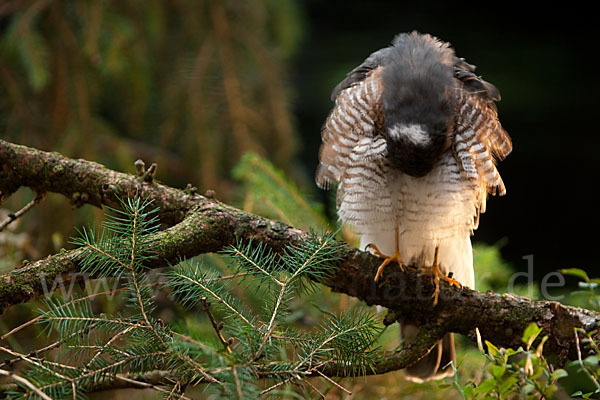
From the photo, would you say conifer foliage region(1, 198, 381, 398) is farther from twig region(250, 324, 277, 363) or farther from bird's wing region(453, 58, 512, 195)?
bird's wing region(453, 58, 512, 195)

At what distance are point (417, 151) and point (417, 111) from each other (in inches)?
4.3

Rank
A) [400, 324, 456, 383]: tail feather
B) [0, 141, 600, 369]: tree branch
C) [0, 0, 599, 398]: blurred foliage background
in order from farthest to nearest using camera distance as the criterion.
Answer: [0, 0, 599, 398]: blurred foliage background
[400, 324, 456, 383]: tail feather
[0, 141, 600, 369]: tree branch

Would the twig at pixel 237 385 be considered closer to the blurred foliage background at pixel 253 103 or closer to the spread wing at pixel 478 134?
the blurred foliage background at pixel 253 103

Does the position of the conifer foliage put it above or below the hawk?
below

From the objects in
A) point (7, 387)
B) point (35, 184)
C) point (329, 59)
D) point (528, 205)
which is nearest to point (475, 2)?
point (329, 59)

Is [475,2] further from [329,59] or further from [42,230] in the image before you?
[42,230]

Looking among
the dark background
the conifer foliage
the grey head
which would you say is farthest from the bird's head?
the dark background

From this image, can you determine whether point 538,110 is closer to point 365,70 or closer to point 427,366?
point 365,70

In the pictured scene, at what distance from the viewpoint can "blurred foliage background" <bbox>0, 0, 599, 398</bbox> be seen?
2256 mm

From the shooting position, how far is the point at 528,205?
12.0 ft

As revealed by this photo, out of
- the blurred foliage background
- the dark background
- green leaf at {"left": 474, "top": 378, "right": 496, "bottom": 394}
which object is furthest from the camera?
the dark background

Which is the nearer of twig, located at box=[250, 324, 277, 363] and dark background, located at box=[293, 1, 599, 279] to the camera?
twig, located at box=[250, 324, 277, 363]

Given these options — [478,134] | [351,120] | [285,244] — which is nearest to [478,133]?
[478,134]

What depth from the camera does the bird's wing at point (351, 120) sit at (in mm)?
1606
